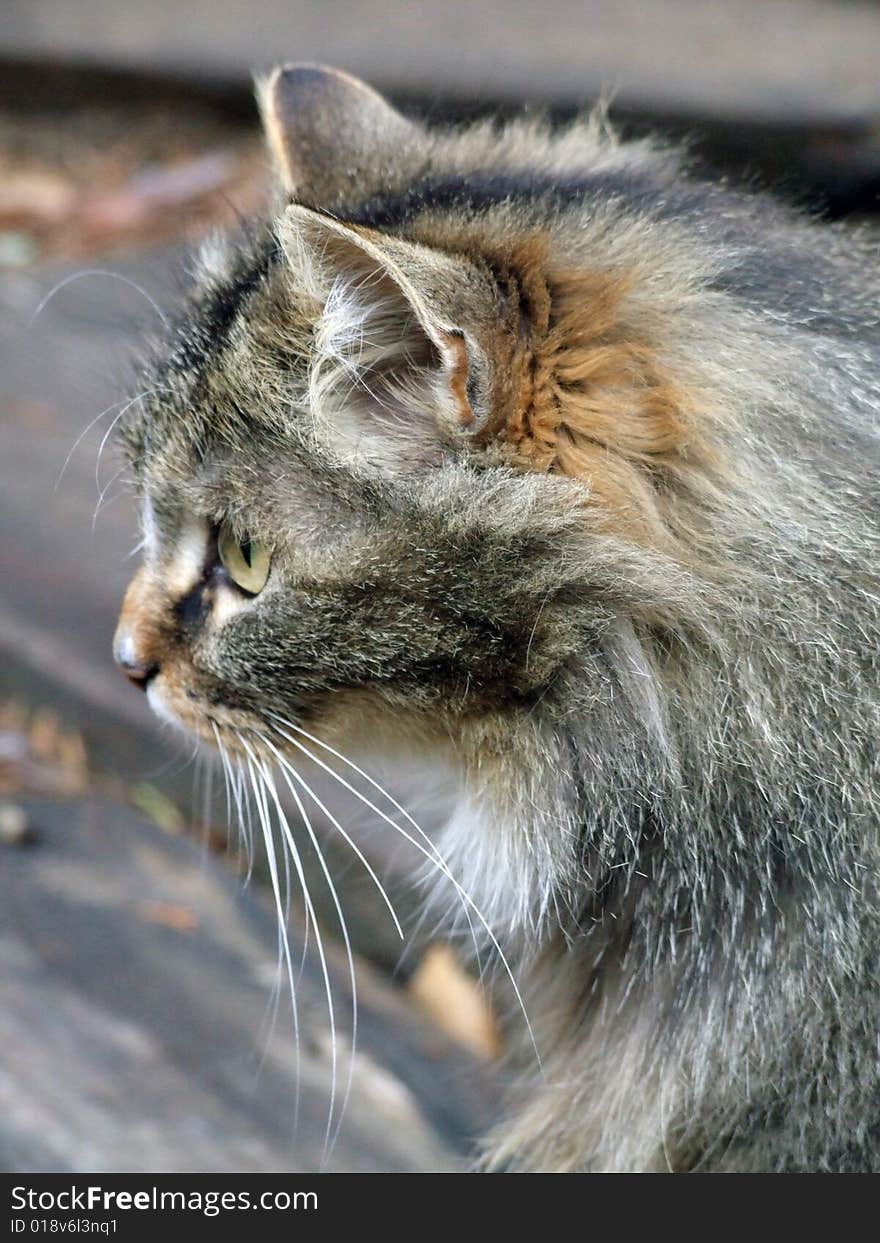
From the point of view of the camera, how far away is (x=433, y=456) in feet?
5.25

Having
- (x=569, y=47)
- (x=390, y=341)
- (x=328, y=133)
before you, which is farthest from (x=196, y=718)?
(x=569, y=47)

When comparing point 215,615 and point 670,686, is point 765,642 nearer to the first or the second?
point 670,686

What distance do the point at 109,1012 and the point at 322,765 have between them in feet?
2.60

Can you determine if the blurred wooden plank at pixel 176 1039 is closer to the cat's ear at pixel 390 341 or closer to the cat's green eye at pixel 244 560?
the cat's green eye at pixel 244 560

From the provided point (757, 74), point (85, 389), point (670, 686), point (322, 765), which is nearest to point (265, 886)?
point (322, 765)

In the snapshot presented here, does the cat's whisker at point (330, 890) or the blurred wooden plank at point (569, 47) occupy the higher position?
the blurred wooden plank at point (569, 47)

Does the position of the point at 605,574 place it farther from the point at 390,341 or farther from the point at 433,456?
the point at 390,341

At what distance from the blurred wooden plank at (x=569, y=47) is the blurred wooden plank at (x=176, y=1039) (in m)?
2.25

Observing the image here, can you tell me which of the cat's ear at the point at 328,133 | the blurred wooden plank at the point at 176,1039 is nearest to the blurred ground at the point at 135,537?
the blurred wooden plank at the point at 176,1039

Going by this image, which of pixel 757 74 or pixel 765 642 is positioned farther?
pixel 757 74

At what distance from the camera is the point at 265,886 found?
271 centimetres

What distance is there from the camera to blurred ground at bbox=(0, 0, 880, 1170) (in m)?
2.29

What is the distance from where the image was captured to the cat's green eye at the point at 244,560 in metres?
1.77

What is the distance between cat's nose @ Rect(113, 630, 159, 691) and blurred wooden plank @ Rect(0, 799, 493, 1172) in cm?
68
